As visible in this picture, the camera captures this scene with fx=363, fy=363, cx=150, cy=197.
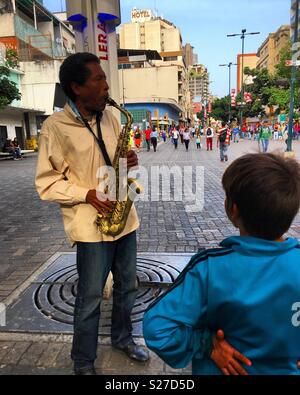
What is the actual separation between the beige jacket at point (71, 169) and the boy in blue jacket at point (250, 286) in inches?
45.1

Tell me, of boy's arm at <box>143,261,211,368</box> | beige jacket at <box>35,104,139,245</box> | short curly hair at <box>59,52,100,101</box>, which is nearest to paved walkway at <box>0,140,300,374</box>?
boy's arm at <box>143,261,211,368</box>

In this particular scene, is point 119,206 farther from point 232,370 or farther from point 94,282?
point 232,370

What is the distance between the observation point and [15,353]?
9.45 feet

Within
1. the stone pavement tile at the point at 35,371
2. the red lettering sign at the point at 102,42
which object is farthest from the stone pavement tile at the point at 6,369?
the red lettering sign at the point at 102,42

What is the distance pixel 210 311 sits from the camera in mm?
1272

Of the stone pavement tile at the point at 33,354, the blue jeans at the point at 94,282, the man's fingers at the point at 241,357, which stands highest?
the man's fingers at the point at 241,357

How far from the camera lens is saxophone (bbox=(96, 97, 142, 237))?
7.82ft

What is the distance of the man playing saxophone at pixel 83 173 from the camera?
229cm

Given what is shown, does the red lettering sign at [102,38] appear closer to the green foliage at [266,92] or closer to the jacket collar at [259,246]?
the jacket collar at [259,246]

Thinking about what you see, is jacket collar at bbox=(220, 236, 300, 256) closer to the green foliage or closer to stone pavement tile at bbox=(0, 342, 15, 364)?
stone pavement tile at bbox=(0, 342, 15, 364)

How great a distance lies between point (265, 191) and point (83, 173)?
1.42 m

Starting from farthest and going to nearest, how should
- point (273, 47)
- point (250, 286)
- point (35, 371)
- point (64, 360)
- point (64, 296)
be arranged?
point (273, 47) → point (64, 296) → point (64, 360) → point (35, 371) → point (250, 286)

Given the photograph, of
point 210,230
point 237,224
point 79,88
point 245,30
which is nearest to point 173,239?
point 210,230

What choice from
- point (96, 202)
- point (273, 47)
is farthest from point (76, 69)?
point (273, 47)
